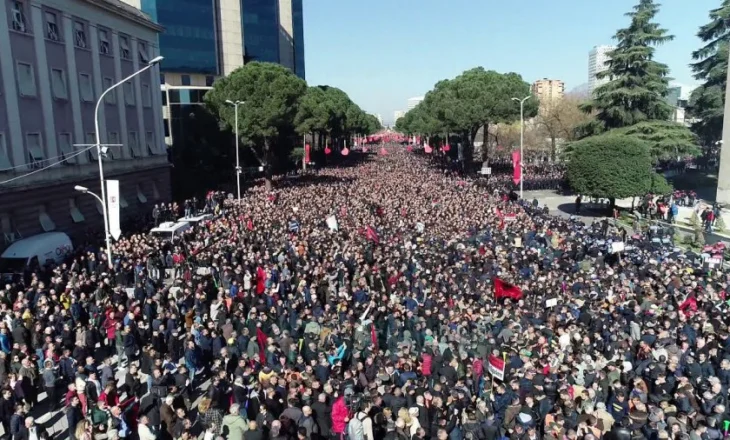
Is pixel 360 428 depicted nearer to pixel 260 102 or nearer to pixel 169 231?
pixel 169 231

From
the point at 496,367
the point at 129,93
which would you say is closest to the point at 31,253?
the point at 129,93

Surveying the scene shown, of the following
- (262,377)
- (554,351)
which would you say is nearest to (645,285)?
(554,351)

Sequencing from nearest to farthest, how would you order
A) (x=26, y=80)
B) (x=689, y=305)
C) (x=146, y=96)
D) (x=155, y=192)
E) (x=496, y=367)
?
(x=496, y=367) < (x=689, y=305) < (x=26, y=80) < (x=146, y=96) < (x=155, y=192)

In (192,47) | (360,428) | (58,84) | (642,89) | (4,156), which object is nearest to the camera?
(360,428)

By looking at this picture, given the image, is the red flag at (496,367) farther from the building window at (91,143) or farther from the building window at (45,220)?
the building window at (91,143)

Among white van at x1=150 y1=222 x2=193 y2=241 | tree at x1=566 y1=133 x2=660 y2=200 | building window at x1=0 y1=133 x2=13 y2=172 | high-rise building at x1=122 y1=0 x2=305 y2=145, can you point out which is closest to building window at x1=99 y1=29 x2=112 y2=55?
building window at x1=0 y1=133 x2=13 y2=172

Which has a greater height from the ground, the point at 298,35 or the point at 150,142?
the point at 298,35

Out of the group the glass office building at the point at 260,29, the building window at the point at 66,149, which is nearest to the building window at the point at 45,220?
the building window at the point at 66,149
